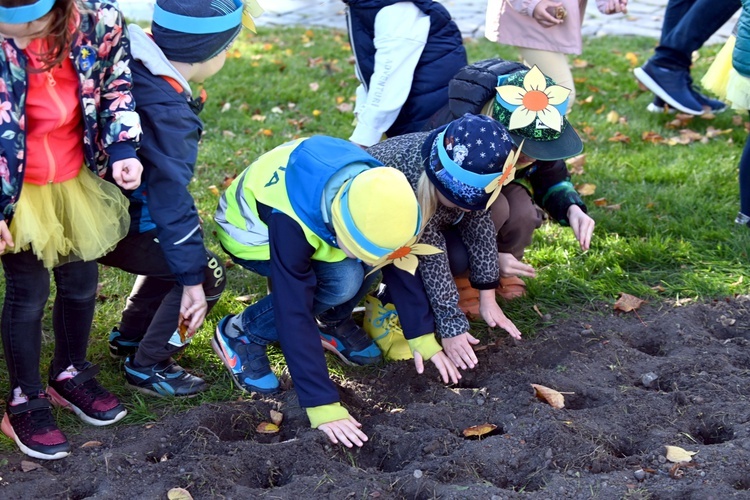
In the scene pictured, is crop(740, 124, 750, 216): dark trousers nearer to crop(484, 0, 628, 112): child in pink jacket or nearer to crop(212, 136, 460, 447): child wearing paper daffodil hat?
crop(484, 0, 628, 112): child in pink jacket

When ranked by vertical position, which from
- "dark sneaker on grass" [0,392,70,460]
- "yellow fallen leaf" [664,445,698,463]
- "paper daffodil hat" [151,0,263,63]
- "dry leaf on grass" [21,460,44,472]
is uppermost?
"paper daffodil hat" [151,0,263,63]

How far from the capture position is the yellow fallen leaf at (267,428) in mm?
2977

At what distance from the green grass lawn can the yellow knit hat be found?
3.00 ft

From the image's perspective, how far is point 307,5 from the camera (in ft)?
32.4

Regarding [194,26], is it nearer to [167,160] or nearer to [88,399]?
[167,160]

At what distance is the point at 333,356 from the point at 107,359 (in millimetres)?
887

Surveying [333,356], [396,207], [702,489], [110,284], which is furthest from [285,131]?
[702,489]

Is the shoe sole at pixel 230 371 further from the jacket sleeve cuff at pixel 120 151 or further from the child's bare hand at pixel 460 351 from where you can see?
the jacket sleeve cuff at pixel 120 151

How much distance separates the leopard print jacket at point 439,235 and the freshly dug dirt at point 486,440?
26cm

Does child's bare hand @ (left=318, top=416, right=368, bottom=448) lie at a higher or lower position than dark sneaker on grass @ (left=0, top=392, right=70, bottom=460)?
higher

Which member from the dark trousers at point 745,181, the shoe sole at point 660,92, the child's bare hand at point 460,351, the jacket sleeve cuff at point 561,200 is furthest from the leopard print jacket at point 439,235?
the shoe sole at point 660,92

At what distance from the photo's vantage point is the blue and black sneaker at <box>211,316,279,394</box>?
323cm

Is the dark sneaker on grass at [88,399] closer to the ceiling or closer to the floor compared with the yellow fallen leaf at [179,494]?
closer to the floor

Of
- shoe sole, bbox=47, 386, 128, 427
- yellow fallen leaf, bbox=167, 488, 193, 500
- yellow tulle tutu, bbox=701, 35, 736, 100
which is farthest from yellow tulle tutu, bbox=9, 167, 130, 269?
yellow tulle tutu, bbox=701, 35, 736, 100
